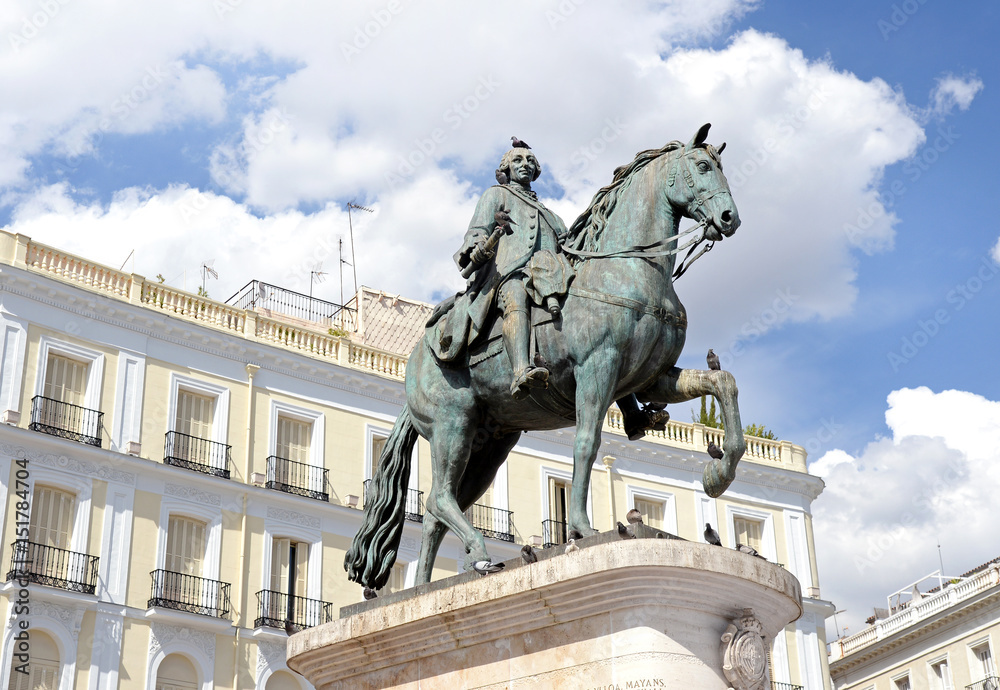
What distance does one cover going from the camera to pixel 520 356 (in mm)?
8266

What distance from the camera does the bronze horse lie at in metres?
8.14

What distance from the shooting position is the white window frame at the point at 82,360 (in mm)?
29219

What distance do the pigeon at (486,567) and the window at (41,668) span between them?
71.4 ft

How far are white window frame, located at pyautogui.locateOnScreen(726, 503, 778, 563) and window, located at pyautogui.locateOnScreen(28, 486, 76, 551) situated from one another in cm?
1917

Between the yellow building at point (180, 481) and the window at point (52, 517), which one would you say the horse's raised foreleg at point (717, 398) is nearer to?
the yellow building at point (180, 481)

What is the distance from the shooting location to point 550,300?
8406 mm

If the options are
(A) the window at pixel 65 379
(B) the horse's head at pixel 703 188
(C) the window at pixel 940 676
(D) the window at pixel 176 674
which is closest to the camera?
(B) the horse's head at pixel 703 188

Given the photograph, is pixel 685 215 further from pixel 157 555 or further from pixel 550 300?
pixel 157 555

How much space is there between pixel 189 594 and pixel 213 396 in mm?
4976

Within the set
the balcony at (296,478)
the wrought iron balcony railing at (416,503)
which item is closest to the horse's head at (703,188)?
the balcony at (296,478)

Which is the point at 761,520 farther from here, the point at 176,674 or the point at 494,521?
the point at 176,674

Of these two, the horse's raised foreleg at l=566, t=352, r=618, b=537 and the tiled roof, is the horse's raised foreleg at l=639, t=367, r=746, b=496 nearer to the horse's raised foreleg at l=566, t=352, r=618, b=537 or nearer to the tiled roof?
the horse's raised foreleg at l=566, t=352, r=618, b=537

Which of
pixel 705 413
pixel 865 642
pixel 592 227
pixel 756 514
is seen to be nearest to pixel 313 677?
pixel 592 227

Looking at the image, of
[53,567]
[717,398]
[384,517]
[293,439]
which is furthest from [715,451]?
[293,439]
